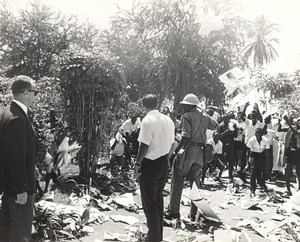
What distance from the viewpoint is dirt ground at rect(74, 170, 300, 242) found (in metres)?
5.74

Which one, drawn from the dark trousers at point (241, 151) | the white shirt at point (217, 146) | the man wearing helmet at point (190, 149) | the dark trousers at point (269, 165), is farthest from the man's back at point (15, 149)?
the dark trousers at point (269, 165)

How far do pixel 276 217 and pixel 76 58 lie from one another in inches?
192

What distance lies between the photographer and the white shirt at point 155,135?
194 inches

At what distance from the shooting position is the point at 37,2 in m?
26.1

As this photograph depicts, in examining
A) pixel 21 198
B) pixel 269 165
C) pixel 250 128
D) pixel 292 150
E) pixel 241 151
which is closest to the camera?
pixel 21 198

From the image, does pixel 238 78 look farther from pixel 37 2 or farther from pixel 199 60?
pixel 37 2

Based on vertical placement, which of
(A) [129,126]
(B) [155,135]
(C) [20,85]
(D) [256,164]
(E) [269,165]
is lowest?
(E) [269,165]

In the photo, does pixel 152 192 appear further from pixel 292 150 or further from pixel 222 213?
pixel 292 150

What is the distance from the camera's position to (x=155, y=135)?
16.5 feet

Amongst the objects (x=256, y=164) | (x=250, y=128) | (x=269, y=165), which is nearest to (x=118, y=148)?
(x=256, y=164)

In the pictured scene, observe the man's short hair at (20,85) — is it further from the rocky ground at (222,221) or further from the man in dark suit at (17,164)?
the rocky ground at (222,221)

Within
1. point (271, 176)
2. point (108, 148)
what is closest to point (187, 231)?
point (108, 148)

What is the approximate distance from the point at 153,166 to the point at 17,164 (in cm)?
201

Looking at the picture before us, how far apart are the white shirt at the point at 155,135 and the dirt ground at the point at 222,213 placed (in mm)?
1322
